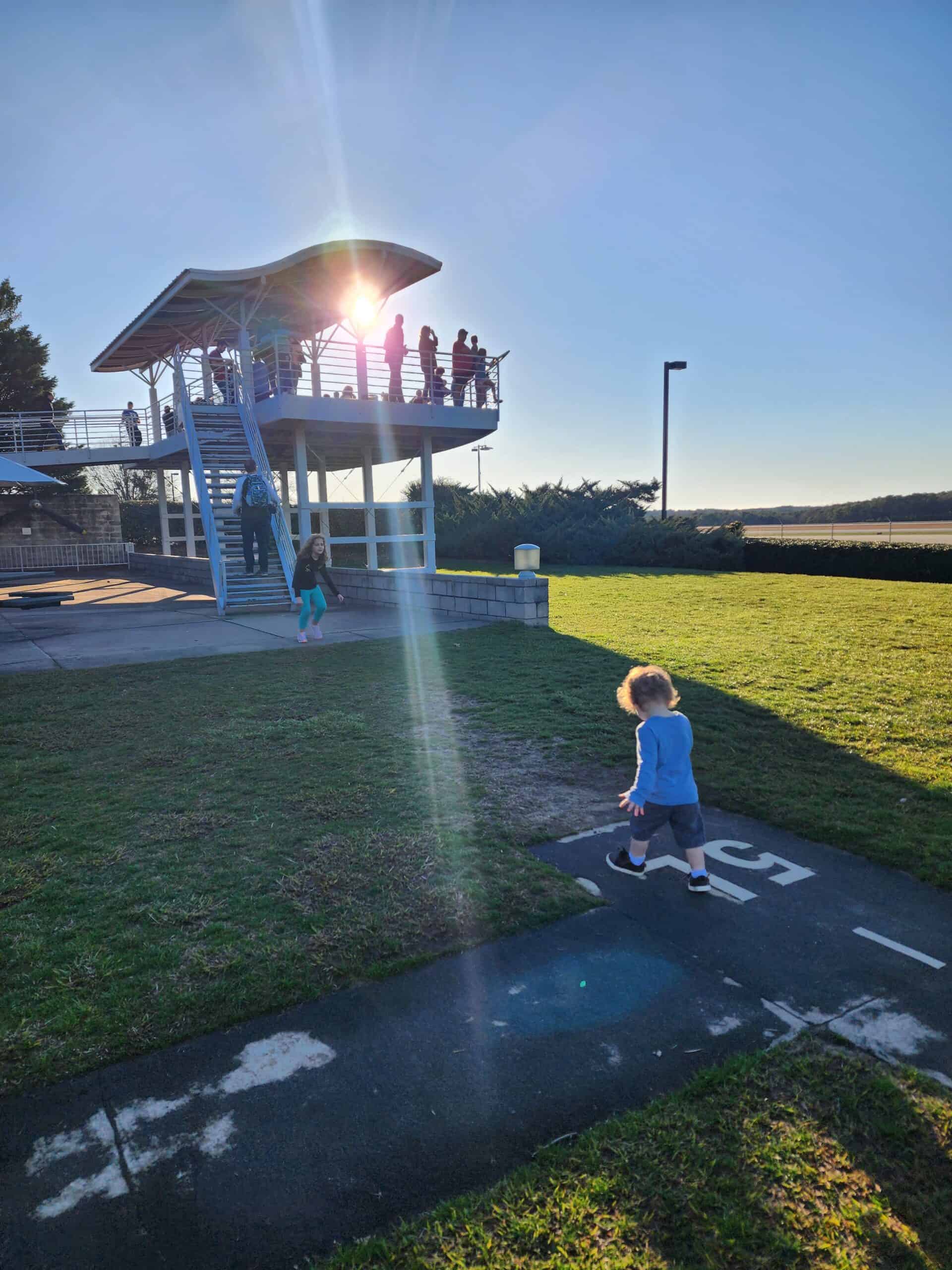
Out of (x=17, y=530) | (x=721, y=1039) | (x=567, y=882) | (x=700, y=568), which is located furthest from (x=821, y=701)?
(x=17, y=530)

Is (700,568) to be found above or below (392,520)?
below

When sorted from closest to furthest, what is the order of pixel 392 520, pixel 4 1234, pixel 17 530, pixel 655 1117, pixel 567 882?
pixel 4 1234 < pixel 655 1117 < pixel 567 882 < pixel 392 520 < pixel 17 530

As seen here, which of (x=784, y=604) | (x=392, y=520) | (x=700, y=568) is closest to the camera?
(x=784, y=604)

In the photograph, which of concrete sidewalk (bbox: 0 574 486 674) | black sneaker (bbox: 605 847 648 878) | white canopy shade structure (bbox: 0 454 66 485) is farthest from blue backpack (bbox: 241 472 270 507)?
black sneaker (bbox: 605 847 648 878)

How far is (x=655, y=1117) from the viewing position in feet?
7.79

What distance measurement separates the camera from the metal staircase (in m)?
15.5

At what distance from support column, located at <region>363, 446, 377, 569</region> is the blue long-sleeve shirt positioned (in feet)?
49.0

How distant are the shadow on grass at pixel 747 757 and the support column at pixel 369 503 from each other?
9.75m

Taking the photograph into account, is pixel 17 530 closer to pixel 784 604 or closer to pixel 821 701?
pixel 784 604

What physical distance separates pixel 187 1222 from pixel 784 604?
14601 mm

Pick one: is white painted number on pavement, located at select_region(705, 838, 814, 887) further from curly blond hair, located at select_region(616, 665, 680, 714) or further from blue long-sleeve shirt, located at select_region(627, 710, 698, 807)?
curly blond hair, located at select_region(616, 665, 680, 714)

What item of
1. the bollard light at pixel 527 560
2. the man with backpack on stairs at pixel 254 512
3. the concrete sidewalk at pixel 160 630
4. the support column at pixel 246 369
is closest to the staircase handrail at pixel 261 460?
the support column at pixel 246 369

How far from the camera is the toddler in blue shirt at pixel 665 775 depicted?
390 cm

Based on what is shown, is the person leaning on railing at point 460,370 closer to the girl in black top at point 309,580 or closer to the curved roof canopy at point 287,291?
the curved roof canopy at point 287,291
